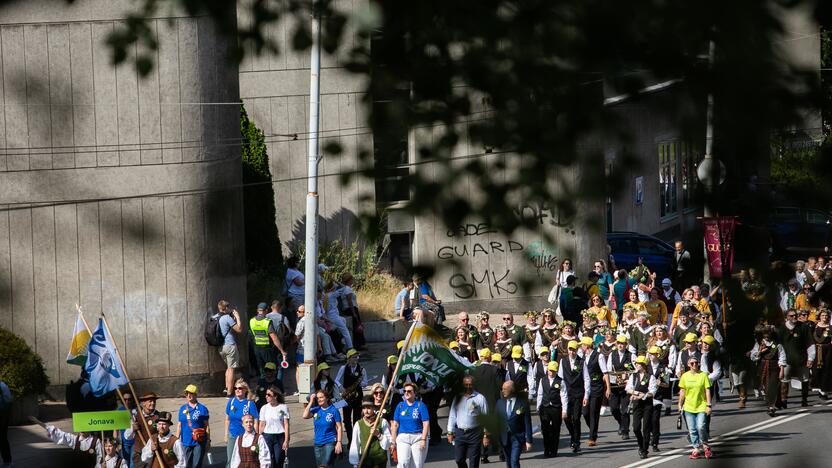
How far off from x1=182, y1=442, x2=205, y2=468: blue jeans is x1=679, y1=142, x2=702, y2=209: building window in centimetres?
1317

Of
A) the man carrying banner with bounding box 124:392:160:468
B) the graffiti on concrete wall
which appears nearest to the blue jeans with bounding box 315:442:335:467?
the man carrying banner with bounding box 124:392:160:468

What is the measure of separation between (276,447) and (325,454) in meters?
0.59

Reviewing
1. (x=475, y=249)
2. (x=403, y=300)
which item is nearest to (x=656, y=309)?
(x=403, y=300)

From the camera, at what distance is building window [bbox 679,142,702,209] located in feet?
10.0

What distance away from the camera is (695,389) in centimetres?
1719

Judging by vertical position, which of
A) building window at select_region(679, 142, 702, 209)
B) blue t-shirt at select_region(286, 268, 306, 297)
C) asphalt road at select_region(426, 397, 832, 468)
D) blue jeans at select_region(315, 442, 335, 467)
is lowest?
asphalt road at select_region(426, 397, 832, 468)

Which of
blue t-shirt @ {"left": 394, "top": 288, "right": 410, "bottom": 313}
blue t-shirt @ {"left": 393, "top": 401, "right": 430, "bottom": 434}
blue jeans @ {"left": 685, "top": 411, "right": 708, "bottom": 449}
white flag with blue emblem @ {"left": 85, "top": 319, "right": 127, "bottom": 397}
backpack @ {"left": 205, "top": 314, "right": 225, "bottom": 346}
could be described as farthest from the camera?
blue t-shirt @ {"left": 394, "top": 288, "right": 410, "bottom": 313}

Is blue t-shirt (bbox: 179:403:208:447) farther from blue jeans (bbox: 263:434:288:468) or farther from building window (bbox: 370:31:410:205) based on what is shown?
building window (bbox: 370:31:410:205)

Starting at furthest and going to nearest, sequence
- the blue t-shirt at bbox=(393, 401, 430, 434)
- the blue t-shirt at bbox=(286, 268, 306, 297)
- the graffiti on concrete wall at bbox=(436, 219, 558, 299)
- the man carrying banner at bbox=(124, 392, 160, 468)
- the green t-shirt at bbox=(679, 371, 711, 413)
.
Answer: the blue t-shirt at bbox=(286, 268, 306, 297), the green t-shirt at bbox=(679, 371, 711, 413), the blue t-shirt at bbox=(393, 401, 430, 434), the man carrying banner at bbox=(124, 392, 160, 468), the graffiti on concrete wall at bbox=(436, 219, 558, 299)

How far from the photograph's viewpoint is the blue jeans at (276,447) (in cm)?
1608

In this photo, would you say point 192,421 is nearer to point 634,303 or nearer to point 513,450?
point 513,450

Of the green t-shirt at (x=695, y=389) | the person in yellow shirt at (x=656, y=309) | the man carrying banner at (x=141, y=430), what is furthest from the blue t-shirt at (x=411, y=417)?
the person in yellow shirt at (x=656, y=309)

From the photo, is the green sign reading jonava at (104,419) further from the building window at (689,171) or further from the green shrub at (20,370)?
the building window at (689,171)

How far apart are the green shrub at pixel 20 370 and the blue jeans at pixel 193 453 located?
104 inches
